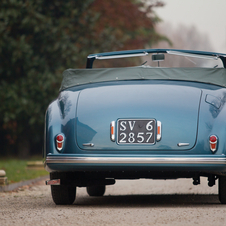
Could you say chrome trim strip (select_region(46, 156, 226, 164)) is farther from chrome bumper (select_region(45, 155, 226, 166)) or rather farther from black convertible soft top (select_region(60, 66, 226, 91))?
black convertible soft top (select_region(60, 66, 226, 91))

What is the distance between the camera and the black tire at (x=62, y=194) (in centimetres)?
629

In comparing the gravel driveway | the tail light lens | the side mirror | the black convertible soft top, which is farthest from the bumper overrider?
the side mirror

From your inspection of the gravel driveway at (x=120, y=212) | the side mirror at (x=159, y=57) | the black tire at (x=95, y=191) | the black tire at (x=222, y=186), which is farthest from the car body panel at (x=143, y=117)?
the black tire at (x=95, y=191)

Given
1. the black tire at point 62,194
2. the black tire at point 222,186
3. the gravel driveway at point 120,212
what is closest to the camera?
the gravel driveway at point 120,212

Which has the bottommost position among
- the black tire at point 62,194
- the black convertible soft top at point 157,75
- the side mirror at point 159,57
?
the black tire at point 62,194

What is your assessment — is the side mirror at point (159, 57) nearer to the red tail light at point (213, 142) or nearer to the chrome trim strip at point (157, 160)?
the red tail light at point (213, 142)

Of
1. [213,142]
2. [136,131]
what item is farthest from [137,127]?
[213,142]

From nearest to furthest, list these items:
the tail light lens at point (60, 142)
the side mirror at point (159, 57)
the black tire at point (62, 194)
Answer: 1. the tail light lens at point (60, 142)
2. the black tire at point (62, 194)
3. the side mirror at point (159, 57)

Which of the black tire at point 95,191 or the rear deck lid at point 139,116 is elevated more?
the rear deck lid at point 139,116

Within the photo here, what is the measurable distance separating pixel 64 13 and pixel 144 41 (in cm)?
980

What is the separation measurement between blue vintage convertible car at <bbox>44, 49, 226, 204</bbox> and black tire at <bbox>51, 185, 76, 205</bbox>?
12 millimetres

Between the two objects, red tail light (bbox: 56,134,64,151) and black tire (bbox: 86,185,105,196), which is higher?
red tail light (bbox: 56,134,64,151)

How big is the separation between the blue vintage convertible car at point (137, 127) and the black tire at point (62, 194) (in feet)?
0.04

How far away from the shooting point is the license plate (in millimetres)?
5711
